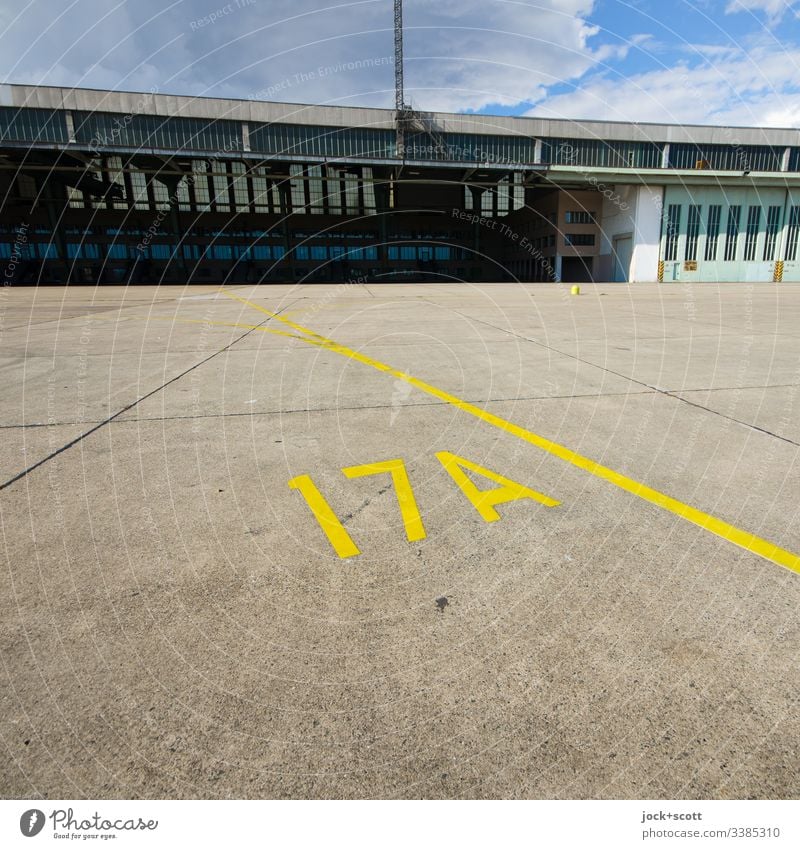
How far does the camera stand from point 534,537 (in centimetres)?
303

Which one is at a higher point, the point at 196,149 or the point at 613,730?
the point at 196,149

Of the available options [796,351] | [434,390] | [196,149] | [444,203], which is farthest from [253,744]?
[444,203]

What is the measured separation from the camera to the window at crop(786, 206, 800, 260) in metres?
44.1

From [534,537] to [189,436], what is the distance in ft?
10.3

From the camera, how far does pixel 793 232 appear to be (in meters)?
44.4

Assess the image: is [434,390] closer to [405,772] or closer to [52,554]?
[52,554]

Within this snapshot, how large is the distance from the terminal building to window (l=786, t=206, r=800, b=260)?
3.8 inches

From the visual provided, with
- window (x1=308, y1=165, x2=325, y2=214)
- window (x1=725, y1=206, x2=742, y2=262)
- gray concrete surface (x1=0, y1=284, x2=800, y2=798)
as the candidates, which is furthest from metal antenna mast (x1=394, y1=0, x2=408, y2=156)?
gray concrete surface (x1=0, y1=284, x2=800, y2=798)

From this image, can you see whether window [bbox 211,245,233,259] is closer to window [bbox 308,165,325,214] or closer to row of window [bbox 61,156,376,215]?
row of window [bbox 61,156,376,215]

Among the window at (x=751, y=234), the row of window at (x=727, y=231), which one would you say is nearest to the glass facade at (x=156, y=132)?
the row of window at (x=727, y=231)

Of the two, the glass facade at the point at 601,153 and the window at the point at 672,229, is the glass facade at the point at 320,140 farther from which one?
the window at the point at 672,229

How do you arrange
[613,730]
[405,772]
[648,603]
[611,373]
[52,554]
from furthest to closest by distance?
[611,373]
[52,554]
[648,603]
[613,730]
[405,772]

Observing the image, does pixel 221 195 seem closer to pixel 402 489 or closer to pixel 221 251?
pixel 221 251

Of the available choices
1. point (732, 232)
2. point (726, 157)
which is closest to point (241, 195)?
point (726, 157)
